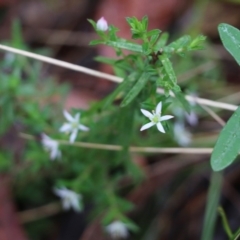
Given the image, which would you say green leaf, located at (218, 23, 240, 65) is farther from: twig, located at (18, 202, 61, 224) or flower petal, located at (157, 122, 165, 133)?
twig, located at (18, 202, 61, 224)

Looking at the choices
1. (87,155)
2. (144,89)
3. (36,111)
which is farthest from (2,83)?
(144,89)

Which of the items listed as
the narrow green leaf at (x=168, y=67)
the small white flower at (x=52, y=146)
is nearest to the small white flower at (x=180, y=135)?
the small white flower at (x=52, y=146)

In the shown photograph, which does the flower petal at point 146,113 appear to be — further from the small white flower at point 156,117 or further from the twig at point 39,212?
the twig at point 39,212

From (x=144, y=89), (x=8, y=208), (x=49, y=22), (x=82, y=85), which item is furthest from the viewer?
A: (x=49, y=22)

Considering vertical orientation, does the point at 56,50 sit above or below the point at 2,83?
below

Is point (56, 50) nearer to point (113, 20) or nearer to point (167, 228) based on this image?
point (113, 20)

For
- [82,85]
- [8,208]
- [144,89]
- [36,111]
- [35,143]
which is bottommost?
[8,208]

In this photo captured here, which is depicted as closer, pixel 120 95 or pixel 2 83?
pixel 120 95
